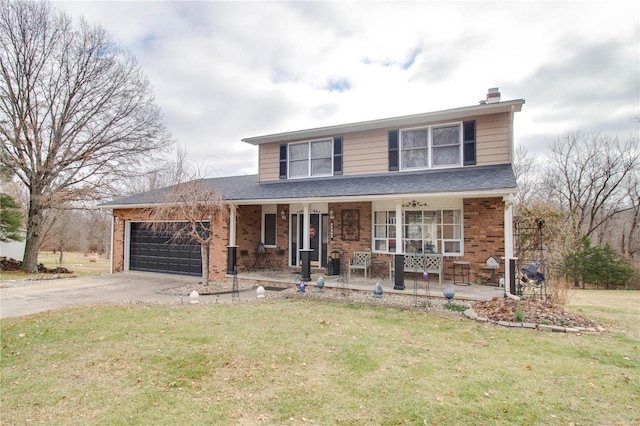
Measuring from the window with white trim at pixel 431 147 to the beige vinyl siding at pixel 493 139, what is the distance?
59 centimetres

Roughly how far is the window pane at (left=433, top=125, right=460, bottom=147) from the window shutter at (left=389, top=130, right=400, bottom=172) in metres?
1.23

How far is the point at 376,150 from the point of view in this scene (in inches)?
478

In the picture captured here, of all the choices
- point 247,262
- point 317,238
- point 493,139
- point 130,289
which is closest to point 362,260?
point 317,238

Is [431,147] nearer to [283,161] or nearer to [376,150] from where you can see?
[376,150]

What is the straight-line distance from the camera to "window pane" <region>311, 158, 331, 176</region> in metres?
13.2

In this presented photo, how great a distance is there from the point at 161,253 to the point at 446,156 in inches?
459

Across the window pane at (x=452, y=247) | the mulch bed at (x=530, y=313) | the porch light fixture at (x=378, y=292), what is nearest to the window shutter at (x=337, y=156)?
the window pane at (x=452, y=247)

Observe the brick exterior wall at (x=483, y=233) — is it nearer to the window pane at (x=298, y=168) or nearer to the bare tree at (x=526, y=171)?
the window pane at (x=298, y=168)

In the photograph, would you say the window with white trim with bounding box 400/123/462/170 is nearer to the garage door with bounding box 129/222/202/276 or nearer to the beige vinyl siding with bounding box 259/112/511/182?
the beige vinyl siding with bounding box 259/112/511/182

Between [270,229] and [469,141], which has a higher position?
[469,141]

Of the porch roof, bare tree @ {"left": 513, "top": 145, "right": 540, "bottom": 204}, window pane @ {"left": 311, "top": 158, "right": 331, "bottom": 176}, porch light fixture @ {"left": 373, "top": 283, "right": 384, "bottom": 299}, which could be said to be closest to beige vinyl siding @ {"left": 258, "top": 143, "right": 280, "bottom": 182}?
the porch roof

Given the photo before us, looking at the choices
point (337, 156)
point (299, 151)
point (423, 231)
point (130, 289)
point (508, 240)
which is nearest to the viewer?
point (508, 240)

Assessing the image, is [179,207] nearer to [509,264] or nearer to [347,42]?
[347,42]

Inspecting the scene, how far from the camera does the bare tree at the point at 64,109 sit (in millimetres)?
15953
